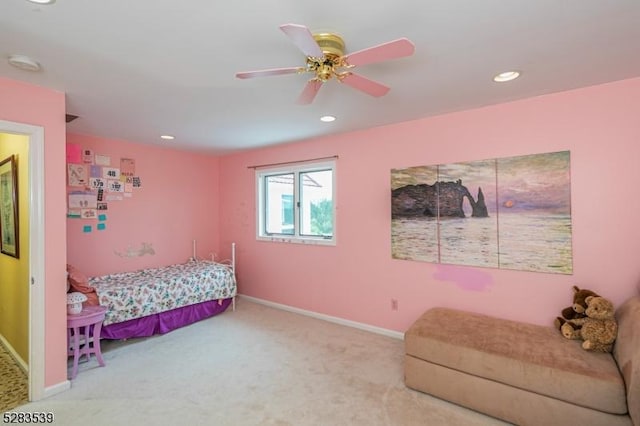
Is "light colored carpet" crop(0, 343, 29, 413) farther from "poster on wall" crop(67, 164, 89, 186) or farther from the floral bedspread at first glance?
→ "poster on wall" crop(67, 164, 89, 186)

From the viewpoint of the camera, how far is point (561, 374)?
1.87 meters

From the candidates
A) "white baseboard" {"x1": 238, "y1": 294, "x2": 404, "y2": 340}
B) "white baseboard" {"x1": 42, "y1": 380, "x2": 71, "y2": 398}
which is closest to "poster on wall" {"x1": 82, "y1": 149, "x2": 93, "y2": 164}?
"white baseboard" {"x1": 42, "y1": 380, "x2": 71, "y2": 398}

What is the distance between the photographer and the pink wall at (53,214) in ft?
7.53

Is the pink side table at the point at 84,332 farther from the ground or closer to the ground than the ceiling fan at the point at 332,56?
closer to the ground

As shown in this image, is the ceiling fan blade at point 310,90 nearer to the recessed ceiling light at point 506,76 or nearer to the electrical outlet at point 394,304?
the recessed ceiling light at point 506,76

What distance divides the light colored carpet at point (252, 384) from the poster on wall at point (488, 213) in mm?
1176

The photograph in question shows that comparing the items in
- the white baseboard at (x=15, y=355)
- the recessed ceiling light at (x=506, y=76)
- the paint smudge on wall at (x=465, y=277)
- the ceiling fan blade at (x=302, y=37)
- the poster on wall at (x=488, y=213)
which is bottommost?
the white baseboard at (x=15, y=355)

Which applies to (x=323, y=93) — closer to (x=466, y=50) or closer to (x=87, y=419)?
(x=466, y=50)

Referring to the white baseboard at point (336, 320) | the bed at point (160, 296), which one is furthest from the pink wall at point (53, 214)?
the white baseboard at point (336, 320)

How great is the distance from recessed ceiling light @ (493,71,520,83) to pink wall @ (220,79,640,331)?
55cm

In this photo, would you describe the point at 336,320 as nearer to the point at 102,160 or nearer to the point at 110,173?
the point at 110,173

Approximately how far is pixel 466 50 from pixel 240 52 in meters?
1.35

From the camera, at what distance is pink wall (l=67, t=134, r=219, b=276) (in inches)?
152

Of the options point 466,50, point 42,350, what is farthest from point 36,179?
point 466,50
